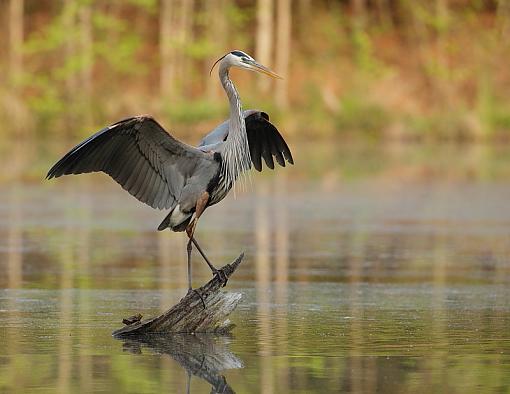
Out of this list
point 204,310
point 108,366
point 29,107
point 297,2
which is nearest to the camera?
point 108,366

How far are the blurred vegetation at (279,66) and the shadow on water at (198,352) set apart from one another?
31149mm

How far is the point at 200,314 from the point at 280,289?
2675mm

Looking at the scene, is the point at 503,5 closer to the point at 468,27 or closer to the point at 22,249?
the point at 468,27

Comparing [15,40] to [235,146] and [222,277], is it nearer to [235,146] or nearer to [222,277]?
[235,146]

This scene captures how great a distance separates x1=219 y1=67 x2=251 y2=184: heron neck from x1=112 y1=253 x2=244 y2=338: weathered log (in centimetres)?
87

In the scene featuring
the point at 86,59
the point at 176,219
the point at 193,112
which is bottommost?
the point at 176,219

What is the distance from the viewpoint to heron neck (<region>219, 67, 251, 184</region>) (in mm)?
10227

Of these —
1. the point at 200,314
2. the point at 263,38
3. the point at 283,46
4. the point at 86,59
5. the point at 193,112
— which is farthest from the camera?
the point at 283,46

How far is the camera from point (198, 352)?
29.1ft

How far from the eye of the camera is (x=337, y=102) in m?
43.0

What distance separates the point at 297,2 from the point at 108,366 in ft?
150

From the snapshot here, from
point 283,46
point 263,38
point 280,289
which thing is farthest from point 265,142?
point 283,46

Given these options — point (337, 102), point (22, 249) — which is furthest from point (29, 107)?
point (22, 249)

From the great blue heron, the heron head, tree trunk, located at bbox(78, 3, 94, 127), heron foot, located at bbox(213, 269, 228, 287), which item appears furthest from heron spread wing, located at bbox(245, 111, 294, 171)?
tree trunk, located at bbox(78, 3, 94, 127)
